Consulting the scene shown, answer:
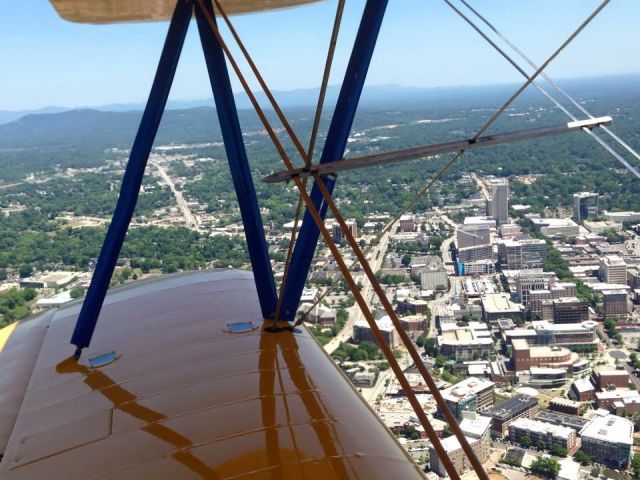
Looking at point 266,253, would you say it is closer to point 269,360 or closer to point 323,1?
point 269,360

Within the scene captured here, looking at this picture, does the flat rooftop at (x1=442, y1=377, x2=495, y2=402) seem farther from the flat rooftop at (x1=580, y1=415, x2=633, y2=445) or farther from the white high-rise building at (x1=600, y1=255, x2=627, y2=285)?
the white high-rise building at (x1=600, y1=255, x2=627, y2=285)

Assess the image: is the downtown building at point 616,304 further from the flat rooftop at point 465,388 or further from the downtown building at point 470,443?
the downtown building at point 470,443

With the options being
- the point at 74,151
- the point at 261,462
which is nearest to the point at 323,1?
the point at 261,462

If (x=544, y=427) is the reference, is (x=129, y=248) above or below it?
above

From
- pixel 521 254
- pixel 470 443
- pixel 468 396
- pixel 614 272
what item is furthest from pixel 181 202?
pixel 470 443

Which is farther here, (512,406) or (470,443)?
(512,406)

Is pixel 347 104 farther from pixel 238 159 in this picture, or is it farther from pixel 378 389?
pixel 378 389

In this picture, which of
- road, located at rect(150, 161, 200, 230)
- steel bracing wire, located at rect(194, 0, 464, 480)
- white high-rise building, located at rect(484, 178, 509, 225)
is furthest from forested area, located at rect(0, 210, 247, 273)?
steel bracing wire, located at rect(194, 0, 464, 480)

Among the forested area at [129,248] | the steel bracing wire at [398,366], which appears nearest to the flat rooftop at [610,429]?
the steel bracing wire at [398,366]

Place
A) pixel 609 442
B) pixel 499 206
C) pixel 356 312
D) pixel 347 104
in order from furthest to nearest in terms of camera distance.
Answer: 1. pixel 499 206
2. pixel 356 312
3. pixel 609 442
4. pixel 347 104
